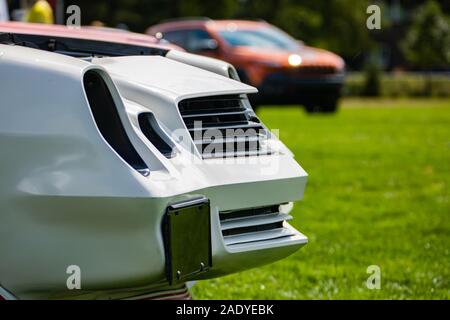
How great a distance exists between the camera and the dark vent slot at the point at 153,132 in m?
3.04

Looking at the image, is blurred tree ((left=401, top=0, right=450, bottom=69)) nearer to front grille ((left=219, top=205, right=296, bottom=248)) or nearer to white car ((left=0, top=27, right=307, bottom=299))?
front grille ((left=219, top=205, right=296, bottom=248))

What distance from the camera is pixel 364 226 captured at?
6.52 m

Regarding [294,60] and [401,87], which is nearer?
[294,60]

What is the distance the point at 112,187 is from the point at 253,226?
0.70 m

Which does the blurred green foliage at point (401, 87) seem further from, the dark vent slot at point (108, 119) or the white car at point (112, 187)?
the dark vent slot at point (108, 119)

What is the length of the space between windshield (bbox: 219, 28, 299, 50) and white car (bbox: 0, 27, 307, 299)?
44.5 ft

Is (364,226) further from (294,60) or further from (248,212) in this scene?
(294,60)

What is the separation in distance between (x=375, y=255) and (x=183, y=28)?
1238 cm

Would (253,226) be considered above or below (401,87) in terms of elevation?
above

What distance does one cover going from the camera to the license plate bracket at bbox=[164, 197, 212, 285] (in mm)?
2811

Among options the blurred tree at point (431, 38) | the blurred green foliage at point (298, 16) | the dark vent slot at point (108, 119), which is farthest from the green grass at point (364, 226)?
the blurred tree at point (431, 38)

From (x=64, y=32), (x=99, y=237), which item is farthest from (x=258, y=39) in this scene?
(x=99, y=237)

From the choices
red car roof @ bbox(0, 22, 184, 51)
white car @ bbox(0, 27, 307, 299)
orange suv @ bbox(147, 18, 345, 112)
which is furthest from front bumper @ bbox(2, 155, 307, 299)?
orange suv @ bbox(147, 18, 345, 112)
